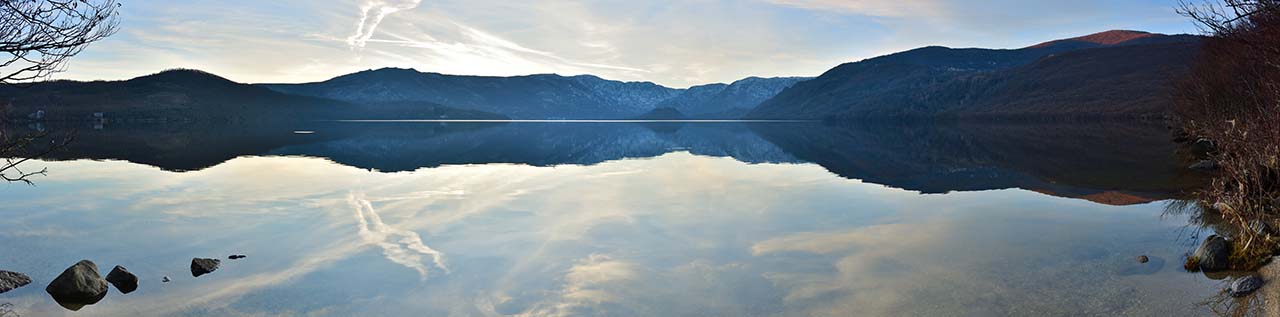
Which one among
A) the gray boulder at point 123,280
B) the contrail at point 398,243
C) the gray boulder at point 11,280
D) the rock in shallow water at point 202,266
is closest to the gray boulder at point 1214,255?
the contrail at point 398,243

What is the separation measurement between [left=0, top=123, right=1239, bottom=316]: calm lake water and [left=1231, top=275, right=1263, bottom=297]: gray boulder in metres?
0.39

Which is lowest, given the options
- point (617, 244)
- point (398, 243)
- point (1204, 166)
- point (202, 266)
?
point (1204, 166)

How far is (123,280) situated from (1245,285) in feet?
59.5

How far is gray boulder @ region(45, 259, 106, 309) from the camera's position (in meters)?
10.6

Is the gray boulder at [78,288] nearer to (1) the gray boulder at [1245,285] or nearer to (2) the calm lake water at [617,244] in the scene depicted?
(2) the calm lake water at [617,244]

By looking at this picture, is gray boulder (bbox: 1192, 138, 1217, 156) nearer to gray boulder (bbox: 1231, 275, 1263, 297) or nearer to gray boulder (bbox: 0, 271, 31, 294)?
gray boulder (bbox: 1231, 275, 1263, 297)

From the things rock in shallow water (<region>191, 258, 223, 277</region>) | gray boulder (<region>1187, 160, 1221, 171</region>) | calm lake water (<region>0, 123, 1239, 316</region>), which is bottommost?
gray boulder (<region>1187, 160, 1221, 171</region>)

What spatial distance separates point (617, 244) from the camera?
14852mm

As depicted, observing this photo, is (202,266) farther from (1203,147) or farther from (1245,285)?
(1203,147)

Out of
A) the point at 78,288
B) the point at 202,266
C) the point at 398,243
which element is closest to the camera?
the point at 78,288

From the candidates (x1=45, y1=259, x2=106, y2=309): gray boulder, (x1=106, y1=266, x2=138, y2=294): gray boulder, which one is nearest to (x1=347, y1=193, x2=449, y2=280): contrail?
(x1=106, y1=266, x2=138, y2=294): gray boulder

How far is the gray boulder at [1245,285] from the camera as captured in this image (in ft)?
32.9

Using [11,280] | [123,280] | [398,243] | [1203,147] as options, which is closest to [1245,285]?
[398,243]

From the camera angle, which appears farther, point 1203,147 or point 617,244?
point 1203,147
